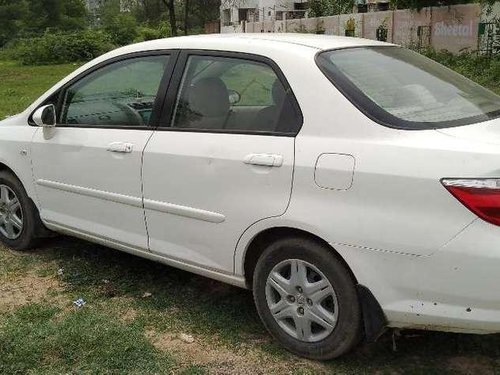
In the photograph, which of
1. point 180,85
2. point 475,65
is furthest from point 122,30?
point 180,85

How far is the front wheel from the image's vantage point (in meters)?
4.64

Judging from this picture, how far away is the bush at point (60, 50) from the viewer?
1341 inches

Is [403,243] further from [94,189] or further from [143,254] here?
[94,189]

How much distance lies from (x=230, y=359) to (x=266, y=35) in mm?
1824

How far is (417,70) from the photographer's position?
352 centimetres

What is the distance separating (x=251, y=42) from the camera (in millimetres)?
3461

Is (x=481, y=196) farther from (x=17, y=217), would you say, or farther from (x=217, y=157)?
(x=17, y=217)

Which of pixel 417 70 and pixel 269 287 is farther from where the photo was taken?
pixel 417 70

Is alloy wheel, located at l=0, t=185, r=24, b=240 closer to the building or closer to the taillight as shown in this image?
the taillight

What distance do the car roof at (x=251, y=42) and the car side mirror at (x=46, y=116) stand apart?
0.74m

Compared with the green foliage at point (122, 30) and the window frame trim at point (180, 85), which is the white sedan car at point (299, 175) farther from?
the green foliage at point (122, 30)

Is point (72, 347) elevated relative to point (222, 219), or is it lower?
lower

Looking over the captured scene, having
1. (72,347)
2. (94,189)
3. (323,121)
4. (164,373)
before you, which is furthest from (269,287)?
(94,189)

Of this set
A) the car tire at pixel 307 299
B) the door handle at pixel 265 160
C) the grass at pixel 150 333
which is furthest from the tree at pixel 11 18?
the car tire at pixel 307 299
